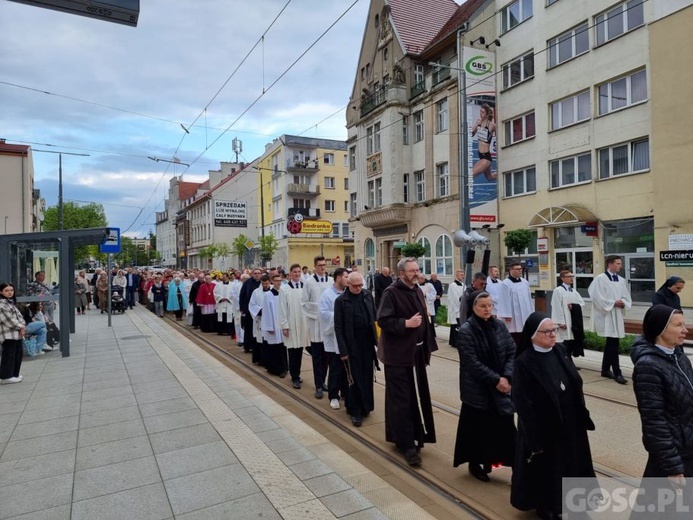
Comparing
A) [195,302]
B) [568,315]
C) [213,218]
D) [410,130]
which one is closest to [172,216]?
[213,218]

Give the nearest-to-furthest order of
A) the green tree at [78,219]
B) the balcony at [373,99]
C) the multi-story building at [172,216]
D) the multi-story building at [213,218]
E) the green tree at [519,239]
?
the green tree at [519,239] < the balcony at [373,99] < the green tree at [78,219] < the multi-story building at [213,218] < the multi-story building at [172,216]

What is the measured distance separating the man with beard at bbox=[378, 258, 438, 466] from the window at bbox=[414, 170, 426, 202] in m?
25.2

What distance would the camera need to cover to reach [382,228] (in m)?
33.1

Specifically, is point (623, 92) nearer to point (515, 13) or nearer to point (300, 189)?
point (515, 13)

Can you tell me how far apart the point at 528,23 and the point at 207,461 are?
81.4 ft

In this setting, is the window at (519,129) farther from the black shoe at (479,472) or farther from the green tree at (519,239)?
the black shoe at (479,472)

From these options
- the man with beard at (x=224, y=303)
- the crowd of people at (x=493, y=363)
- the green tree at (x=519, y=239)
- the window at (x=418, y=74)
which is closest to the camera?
the crowd of people at (x=493, y=363)

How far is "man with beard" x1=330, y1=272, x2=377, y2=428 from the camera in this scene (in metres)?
6.14

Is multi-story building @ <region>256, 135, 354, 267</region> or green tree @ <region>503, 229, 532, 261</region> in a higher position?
multi-story building @ <region>256, 135, 354, 267</region>

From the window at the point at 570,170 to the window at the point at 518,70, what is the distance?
4.68 m

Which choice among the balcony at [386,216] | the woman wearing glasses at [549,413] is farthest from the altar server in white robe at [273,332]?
the balcony at [386,216]

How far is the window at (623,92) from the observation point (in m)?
18.4

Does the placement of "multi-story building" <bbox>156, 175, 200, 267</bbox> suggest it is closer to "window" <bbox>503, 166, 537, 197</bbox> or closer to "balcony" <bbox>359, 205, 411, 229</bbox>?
"balcony" <bbox>359, 205, 411, 229</bbox>

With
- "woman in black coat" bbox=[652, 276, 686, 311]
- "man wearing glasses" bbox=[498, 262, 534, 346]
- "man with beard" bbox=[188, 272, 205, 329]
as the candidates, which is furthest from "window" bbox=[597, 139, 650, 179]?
"man with beard" bbox=[188, 272, 205, 329]
